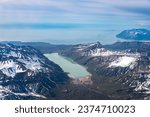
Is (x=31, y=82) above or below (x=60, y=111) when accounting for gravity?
below

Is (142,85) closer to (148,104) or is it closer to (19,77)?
(19,77)

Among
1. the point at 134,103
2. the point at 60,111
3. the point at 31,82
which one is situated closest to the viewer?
the point at 60,111

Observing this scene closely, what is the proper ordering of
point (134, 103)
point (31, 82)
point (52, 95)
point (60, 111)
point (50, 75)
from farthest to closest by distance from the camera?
1. point (50, 75)
2. point (31, 82)
3. point (52, 95)
4. point (134, 103)
5. point (60, 111)

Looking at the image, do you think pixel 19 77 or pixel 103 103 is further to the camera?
pixel 19 77

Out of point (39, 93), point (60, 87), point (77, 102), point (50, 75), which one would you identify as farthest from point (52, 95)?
point (77, 102)

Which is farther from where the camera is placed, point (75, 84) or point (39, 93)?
point (75, 84)

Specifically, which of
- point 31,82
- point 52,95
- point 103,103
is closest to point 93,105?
point 103,103

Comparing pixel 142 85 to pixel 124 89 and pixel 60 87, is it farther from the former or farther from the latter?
pixel 60 87

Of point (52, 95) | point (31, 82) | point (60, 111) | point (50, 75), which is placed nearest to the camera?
point (60, 111)

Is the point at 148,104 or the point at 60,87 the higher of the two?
the point at 148,104
